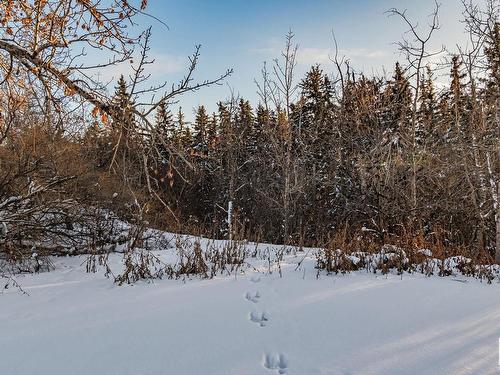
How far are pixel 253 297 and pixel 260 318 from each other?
0.66 m

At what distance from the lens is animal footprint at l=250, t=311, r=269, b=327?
357cm

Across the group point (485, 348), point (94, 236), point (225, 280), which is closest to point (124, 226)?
point (94, 236)

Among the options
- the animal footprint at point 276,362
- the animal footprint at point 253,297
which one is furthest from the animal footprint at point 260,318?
the animal footprint at point 276,362

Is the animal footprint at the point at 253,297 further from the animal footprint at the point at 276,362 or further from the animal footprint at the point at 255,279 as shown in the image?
the animal footprint at the point at 276,362

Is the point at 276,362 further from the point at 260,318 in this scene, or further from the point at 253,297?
the point at 253,297

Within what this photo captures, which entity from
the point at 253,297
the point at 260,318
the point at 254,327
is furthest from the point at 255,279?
the point at 254,327

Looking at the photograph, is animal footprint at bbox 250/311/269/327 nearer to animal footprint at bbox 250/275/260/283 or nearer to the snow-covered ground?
the snow-covered ground

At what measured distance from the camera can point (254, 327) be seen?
3445mm

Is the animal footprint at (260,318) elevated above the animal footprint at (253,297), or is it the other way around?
the animal footprint at (253,297)

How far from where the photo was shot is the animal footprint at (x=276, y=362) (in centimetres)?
273

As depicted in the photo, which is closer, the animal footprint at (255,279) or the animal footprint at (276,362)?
the animal footprint at (276,362)

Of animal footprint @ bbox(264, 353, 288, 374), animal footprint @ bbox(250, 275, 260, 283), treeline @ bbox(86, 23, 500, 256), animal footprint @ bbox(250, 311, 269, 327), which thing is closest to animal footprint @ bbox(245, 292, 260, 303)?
animal footprint @ bbox(250, 311, 269, 327)

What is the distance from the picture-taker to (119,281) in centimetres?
504

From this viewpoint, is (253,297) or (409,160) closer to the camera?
(253,297)
